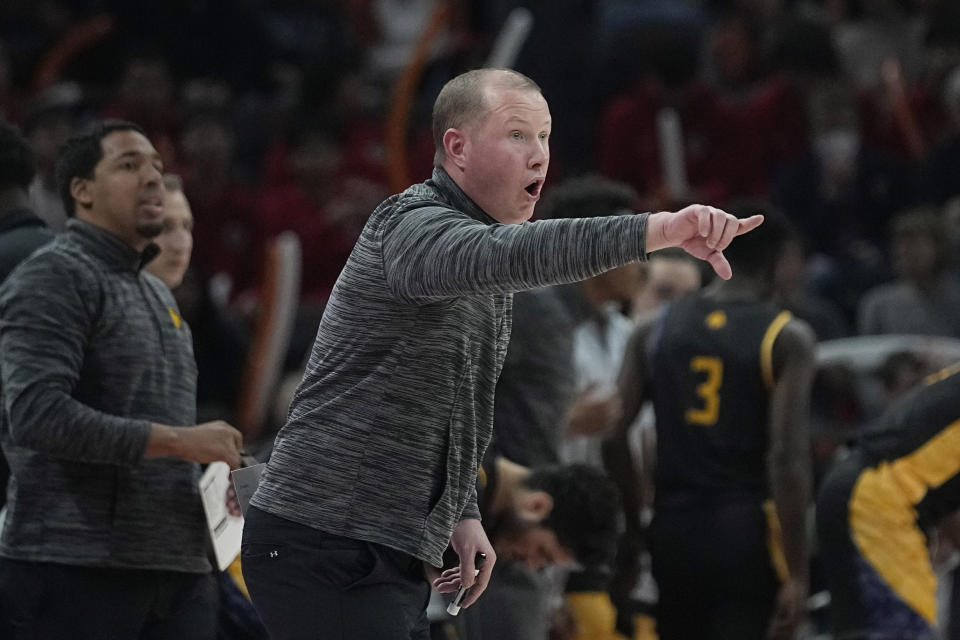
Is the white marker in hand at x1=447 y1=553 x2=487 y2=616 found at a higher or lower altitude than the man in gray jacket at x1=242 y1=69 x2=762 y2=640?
lower

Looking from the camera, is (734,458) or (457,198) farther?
(734,458)

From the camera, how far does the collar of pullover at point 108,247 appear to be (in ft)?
13.6

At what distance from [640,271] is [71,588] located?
276 centimetres

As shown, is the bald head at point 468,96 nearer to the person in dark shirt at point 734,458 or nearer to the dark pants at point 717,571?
the person in dark shirt at point 734,458

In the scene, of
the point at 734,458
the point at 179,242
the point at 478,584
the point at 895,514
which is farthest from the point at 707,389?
the point at 478,584

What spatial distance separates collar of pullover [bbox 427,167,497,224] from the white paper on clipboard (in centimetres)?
129

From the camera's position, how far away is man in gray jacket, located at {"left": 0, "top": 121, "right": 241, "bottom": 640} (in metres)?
3.91

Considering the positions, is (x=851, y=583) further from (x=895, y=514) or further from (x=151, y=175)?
(x=151, y=175)

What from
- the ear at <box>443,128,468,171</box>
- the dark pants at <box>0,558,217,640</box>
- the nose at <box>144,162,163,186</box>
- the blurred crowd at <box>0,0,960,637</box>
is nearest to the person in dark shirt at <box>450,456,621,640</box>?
the dark pants at <box>0,558,217,640</box>

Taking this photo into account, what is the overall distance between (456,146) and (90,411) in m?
1.25

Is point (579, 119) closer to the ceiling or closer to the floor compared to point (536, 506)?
closer to the ceiling

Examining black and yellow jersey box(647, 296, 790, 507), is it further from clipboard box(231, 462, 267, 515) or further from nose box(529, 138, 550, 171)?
nose box(529, 138, 550, 171)

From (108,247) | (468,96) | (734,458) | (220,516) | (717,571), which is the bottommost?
(717,571)

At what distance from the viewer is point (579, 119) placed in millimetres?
11312
